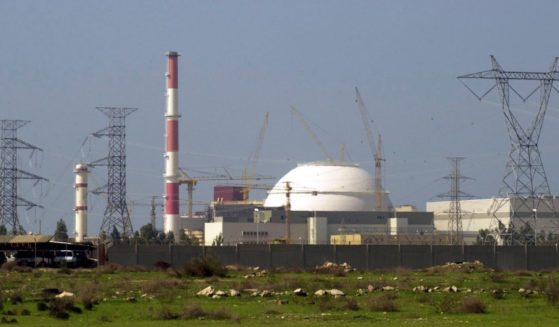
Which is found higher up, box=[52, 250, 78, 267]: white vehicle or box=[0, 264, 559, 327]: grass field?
box=[52, 250, 78, 267]: white vehicle

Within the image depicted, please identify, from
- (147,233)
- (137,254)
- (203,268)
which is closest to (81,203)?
(147,233)

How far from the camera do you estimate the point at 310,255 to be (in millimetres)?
76000

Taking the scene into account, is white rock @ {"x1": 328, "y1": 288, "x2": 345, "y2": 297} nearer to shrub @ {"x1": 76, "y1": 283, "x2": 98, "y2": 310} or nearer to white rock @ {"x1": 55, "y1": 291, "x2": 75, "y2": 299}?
shrub @ {"x1": 76, "y1": 283, "x2": 98, "y2": 310}

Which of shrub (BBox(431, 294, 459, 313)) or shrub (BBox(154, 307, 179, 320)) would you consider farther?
shrub (BBox(431, 294, 459, 313))

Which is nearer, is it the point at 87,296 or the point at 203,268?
the point at 87,296

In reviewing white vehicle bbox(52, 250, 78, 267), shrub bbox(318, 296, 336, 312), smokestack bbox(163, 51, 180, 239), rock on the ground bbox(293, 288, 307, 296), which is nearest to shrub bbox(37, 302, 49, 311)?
shrub bbox(318, 296, 336, 312)

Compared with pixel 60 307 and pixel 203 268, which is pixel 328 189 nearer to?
pixel 203 268

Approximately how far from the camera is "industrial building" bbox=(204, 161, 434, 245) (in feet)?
502

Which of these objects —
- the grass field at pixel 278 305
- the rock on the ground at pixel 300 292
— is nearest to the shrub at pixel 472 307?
the grass field at pixel 278 305

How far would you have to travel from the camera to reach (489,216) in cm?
16175

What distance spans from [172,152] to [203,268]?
313 feet

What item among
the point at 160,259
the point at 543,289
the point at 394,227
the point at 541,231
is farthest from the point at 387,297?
the point at 394,227

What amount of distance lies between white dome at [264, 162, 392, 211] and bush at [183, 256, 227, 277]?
11810cm

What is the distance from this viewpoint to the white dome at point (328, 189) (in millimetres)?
174625
